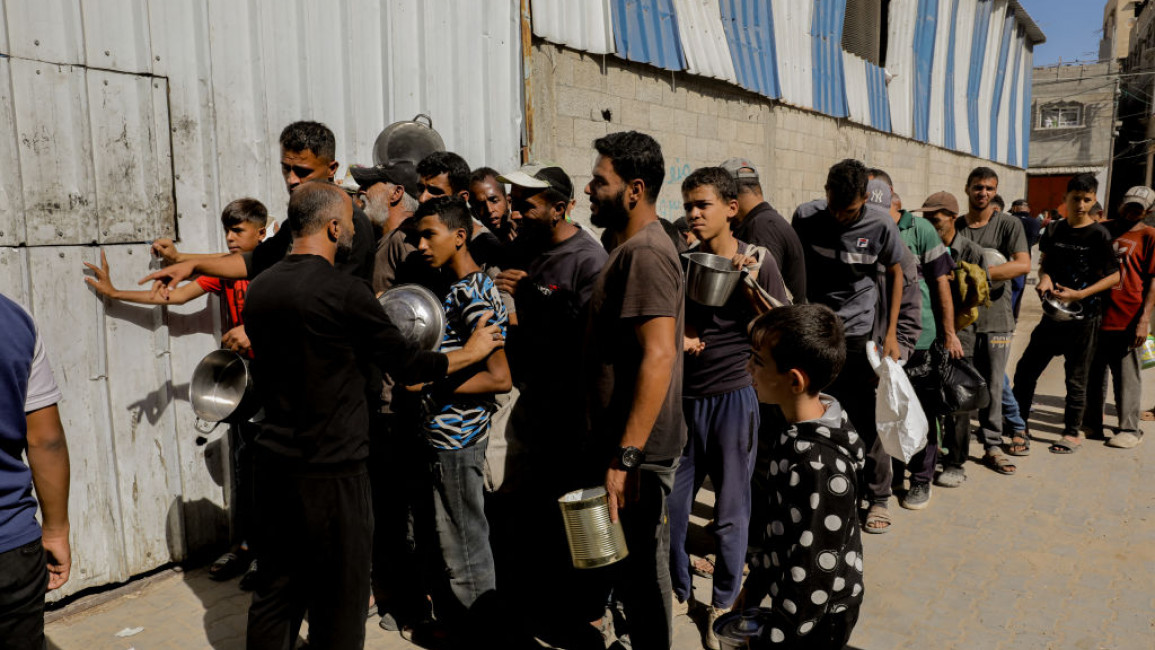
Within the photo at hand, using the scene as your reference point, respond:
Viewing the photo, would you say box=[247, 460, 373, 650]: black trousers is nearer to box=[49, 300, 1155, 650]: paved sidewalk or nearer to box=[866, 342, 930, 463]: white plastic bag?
box=[49, 300, 1155, 650]: paved sidewalk

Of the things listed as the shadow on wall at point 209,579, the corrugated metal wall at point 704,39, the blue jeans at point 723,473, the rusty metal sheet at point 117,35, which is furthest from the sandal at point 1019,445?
the rusty metal sheet at point 117,35

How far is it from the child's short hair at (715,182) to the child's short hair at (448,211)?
3.44 feet

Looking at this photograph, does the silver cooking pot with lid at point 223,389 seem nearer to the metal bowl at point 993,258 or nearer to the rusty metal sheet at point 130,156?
the rusty metal sheet at point 130,156

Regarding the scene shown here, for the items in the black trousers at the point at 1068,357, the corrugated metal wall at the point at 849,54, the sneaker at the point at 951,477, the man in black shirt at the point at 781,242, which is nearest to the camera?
the man in black shirt at the point at 781,242

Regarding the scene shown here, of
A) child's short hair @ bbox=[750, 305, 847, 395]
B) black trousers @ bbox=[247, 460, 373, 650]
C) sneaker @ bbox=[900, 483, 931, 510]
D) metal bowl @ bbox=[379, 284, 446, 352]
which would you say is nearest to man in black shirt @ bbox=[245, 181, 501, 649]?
black trousers @ bbox=[247, 460, 373, 650]

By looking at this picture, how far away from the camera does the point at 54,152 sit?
348cm

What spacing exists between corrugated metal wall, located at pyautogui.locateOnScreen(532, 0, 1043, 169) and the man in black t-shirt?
352 cm

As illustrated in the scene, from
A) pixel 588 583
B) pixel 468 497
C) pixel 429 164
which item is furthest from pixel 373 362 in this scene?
pixel 429 164

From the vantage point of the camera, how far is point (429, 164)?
4.30 meters

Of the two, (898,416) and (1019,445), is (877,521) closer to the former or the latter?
(898,416)

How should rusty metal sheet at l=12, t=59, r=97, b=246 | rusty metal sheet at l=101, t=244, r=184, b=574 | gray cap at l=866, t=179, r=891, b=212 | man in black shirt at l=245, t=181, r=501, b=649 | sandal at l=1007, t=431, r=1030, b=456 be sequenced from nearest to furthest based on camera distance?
man in black shirt at l=245, t=181, r=501, b=649, rusty metal sheet at l=12, t=59, r=97, b=246, rusty metal sheet at l=101, t=244, r=184, b=574, gray cap at l=866, t=179, r=891, b=212, sandal at l=1007, t=431, r=1030, b=456

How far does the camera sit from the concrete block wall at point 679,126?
618 cm

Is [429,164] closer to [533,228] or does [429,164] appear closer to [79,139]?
[533,228]

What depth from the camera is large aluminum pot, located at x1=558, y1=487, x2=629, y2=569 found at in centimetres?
257
